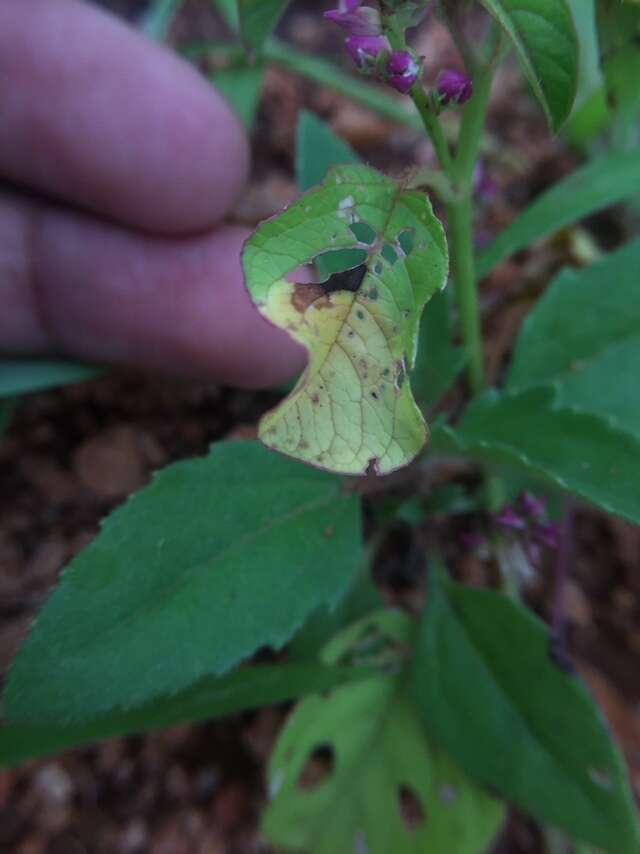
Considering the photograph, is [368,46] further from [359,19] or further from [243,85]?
[243,85]

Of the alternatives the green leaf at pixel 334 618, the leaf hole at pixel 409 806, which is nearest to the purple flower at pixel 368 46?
the green leaf at pixel 334 618

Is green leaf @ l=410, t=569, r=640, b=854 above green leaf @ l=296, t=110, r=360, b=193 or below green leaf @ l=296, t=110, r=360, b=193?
below

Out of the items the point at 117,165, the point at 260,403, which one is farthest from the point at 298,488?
the point at 117,165

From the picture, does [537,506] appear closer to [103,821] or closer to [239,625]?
[239,625]

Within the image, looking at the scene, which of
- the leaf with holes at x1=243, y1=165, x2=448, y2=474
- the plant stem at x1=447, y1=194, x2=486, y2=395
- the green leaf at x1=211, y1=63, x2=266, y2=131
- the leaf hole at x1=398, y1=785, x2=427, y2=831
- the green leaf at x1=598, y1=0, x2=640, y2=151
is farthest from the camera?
the green leaf at x1=211, y1=63, x2=266, y2=131

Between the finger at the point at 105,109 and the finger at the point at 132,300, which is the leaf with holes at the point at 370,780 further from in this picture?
the finger at the point at 105,109

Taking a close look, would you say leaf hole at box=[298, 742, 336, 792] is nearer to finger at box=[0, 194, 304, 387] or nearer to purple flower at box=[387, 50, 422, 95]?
finger at box=[0, 194, 304, 387]

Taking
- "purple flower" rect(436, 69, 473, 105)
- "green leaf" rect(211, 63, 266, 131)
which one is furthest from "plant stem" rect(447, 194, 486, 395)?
"green leaf" rect(211, 63, 266, 131)
